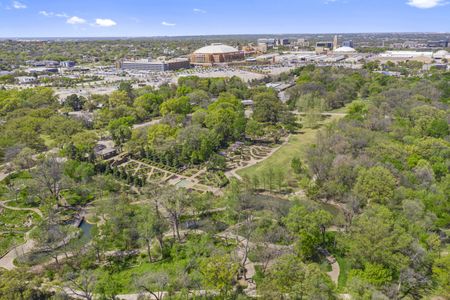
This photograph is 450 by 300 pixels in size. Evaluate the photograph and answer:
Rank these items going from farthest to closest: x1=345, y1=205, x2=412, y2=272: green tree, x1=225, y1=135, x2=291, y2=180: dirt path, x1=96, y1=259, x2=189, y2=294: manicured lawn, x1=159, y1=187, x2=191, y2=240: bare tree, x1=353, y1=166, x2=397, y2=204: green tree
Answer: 1. x1=225, y1=135, x2=291, y2=180: dirt path
2. x1=353, y1=166, x2=397, y2=204: green tree
3. x1=159, y1=187, x2=191, y2=240: bare tree
4. x1=96, y1=259, x2=189, y2=294: manicured lawn
5. x1=345, y1=205, x2=412, y2=272: green tree

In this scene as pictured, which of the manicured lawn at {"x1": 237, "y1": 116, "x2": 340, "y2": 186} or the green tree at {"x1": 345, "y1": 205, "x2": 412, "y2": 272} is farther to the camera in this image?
the manicured lawn at {"x1": 237, "y1": 116, "x2": 340, "y2": 186}

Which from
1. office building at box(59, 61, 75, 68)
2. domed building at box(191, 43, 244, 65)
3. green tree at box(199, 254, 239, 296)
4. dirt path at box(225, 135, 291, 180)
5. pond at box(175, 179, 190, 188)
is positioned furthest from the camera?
domed building at box(191, 43, 244, 65)

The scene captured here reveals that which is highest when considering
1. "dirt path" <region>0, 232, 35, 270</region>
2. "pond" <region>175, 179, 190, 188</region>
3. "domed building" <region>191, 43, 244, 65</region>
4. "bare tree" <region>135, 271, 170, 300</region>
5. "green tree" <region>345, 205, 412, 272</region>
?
"domed building" <region>191, 43, 244, 65</region>

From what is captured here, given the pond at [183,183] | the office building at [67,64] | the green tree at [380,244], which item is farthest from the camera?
the office building at [67,64]

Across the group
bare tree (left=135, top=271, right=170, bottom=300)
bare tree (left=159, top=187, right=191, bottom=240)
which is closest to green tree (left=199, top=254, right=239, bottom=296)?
bare tree (left=135, top=271, right=170, bottom=300)

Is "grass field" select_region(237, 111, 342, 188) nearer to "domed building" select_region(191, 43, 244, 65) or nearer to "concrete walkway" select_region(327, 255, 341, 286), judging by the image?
"concrete walkway" select_region(327, 255, 341, 286)

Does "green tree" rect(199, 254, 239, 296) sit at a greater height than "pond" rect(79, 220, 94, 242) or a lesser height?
greater

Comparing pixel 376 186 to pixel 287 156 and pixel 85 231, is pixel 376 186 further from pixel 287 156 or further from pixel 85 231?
pixel 85 231

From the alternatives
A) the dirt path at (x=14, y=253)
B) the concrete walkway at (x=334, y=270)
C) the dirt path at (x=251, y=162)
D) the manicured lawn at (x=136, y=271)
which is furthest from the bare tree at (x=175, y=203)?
the dirt path at (x=251, y=162)

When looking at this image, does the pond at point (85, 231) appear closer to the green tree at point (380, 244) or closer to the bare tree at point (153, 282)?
the bare tree at point (153, 282)
